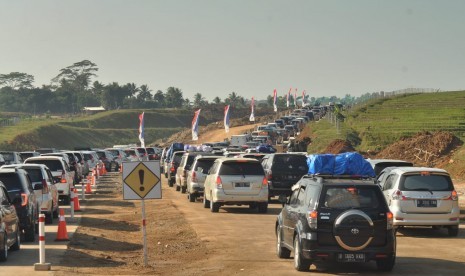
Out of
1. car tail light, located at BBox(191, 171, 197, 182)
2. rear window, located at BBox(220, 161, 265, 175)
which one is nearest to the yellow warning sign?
rear window, located at BBox(220, 161, 265, 175)

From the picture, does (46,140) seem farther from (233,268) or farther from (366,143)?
(233,268)

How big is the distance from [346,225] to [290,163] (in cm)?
2024

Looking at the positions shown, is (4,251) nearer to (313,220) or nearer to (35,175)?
(313,220)

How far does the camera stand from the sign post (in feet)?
64.1

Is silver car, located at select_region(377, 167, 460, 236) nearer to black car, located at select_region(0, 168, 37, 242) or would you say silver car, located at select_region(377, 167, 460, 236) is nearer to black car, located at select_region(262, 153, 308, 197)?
black car, located at select_region(0, 168, 37, 242)

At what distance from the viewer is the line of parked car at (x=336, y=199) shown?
17703 mm

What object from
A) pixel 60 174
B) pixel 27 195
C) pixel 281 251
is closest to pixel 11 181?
pixel 27 195

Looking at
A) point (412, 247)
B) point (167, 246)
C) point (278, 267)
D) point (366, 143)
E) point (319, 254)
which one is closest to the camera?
point (319, 254)

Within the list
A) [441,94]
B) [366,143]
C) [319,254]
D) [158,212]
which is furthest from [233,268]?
[441,94]

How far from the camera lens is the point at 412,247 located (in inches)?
905

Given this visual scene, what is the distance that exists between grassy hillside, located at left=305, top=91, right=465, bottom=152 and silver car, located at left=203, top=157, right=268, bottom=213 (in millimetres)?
41591

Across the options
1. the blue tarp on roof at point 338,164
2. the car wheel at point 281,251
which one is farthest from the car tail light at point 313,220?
the blue tarp on roof at point 338,164

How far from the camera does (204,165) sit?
39.8 meters

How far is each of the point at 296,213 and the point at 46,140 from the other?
4921 inches
